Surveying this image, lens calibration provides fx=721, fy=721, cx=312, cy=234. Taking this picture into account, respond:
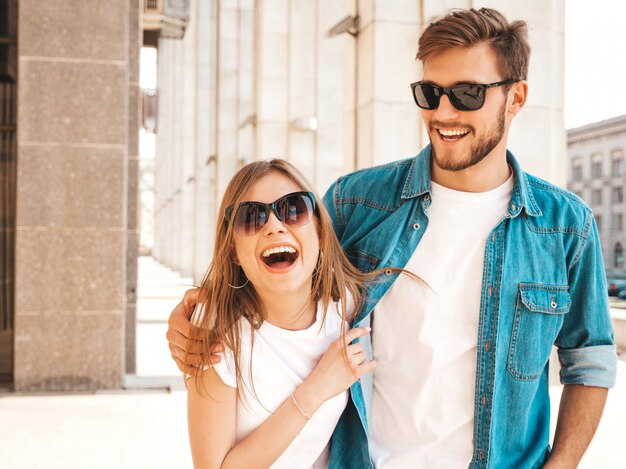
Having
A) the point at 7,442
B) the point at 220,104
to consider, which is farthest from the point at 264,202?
the point at 220,104

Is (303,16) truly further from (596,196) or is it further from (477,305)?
(596,196)

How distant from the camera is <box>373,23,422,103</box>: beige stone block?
7.41 m

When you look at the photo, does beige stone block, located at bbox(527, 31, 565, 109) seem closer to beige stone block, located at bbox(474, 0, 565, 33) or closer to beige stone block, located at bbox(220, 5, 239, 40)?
beige stone block, located at bbox(474, 0, 565, 33)

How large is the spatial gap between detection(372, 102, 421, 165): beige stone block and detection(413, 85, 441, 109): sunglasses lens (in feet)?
16.3

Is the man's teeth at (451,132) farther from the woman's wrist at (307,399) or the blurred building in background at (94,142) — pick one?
the blurred building in background at (94,142)

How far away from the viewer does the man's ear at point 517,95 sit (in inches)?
98.7

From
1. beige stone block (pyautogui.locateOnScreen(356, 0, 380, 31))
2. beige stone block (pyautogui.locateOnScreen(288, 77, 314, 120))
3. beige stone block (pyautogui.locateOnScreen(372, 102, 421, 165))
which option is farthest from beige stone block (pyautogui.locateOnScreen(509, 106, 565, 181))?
beige stone block (pyautogui.locateOnScreen(288, 77, 314, 120))

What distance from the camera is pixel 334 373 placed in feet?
7.54

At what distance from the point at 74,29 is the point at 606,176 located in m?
62.9

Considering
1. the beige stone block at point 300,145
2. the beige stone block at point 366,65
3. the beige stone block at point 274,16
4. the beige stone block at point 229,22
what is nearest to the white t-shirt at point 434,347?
the beige stone block at point 366,65

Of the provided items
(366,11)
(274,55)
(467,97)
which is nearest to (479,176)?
(467,97)

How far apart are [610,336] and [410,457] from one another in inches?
32.4

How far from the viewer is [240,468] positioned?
2180mm

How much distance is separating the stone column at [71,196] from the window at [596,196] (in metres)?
63.7
